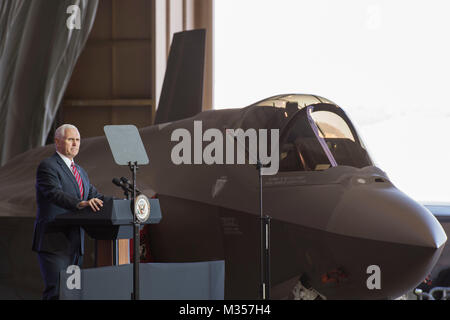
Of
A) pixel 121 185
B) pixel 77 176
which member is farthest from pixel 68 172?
pixel 121 185

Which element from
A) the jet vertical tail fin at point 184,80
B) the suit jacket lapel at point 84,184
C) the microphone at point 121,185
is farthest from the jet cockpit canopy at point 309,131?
the jet vertical tail fin at point 184,80

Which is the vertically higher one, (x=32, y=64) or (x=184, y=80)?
(x=32, y=64)

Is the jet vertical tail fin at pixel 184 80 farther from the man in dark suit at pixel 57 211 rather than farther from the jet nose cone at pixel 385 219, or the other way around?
the man in dark suit at pixel 57 211

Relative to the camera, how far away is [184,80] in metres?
9.05

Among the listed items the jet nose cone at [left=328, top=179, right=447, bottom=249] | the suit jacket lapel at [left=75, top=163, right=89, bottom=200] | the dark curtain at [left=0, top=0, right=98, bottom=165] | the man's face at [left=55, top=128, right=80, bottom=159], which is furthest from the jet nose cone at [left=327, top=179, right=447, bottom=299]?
the dark curtain at [left=0, top=0, right=98, bottom=165]

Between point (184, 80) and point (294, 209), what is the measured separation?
477 centimetres

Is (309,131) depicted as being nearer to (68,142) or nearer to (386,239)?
(386,239)

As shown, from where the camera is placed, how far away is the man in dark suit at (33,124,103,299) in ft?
13.0

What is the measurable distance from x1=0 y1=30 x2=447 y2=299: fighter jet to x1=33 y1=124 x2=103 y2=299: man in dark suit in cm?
134

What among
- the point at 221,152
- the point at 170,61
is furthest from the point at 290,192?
the point at 170,61

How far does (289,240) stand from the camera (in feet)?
15.5

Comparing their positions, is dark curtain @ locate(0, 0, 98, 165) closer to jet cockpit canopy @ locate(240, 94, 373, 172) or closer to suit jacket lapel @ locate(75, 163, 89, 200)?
jet cockpit canopy @ locate(240, 94, 373, 172)

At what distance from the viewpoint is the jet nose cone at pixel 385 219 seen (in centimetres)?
420
